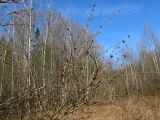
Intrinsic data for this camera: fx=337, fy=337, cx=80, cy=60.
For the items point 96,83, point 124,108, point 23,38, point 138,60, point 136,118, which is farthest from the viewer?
point 138,60

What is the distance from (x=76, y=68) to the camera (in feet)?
15.3

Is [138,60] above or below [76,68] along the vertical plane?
above

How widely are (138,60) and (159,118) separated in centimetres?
3634

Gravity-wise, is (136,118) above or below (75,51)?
below

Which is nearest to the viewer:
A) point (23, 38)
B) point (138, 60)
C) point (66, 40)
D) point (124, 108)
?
point (66, 40)

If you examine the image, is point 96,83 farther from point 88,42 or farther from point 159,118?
point 159,118

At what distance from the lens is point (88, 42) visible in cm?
458

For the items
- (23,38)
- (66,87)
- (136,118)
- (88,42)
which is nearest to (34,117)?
(66,87)

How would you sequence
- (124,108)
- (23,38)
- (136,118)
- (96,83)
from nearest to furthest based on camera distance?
(96,83)
(136,118)
(124,108)
(23,38)

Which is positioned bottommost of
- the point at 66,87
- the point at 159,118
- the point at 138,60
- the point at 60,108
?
the point at 159,118

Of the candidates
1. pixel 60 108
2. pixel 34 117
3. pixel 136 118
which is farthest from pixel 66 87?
pixel 136 118

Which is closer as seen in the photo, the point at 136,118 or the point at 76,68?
the point at 76,68

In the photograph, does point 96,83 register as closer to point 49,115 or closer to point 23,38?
point 49,115

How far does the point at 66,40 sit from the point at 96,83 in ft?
2.84
